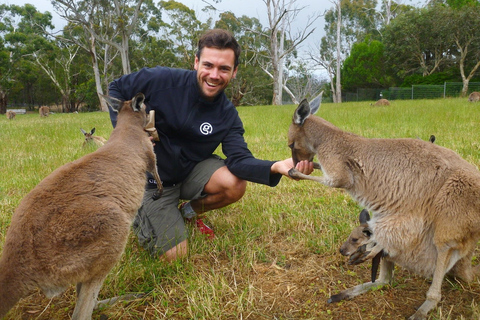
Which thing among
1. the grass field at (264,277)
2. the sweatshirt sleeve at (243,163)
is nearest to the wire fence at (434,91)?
the grass field at (264,277)

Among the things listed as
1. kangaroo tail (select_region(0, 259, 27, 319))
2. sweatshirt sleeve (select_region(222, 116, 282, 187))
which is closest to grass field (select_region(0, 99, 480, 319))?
sweatshirt sleeve (select_region(222, 116, 282, 187))

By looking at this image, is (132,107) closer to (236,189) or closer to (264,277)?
(236,189)

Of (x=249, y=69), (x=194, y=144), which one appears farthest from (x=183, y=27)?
(x=194, y=144)

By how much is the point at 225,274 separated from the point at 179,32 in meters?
33.0

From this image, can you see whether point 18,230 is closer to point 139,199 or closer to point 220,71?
point 139,199

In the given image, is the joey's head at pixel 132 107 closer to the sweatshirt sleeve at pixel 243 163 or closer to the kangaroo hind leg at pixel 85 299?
the sweatshirt sleeve at pixel 243 163

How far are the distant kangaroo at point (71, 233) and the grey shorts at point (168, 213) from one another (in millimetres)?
773

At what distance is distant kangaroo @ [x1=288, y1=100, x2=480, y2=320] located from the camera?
199 centimetres

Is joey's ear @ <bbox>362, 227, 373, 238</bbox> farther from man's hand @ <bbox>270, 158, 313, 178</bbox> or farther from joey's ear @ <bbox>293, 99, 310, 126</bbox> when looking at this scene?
joey's ear @ <bbox>293, 99, 310, 126</bbox>

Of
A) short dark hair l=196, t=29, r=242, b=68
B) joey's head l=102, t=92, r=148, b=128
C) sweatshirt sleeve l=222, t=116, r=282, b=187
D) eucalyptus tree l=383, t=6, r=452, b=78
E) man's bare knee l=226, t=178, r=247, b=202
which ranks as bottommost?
man's bare knee l=226, t=178, r=247, b=202

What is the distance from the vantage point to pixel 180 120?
3.14 meters

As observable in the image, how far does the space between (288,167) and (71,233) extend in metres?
1.73

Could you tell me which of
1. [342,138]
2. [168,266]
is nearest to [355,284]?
[342,138]

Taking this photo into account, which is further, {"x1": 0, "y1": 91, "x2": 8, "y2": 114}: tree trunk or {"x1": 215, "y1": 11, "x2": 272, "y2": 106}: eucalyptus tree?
{"x1": 215, "y1": 11, "x2": 272, "y2": 106}: eucalyptus tree
